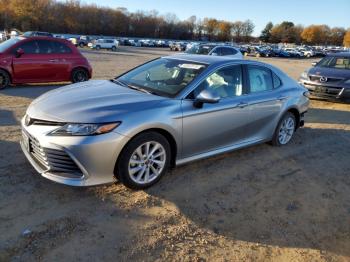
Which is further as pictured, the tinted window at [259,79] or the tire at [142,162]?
the tinted window at [259,79]

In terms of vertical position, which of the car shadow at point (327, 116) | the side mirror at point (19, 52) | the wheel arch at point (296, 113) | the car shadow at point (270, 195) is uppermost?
the side mirror at point (19, 52)

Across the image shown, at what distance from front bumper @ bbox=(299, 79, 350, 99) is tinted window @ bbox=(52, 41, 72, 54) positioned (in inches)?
308

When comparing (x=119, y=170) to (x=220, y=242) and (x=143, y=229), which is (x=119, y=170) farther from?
(x=220, y=242)

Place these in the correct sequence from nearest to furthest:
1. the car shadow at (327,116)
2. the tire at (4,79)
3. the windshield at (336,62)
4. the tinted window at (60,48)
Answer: the car shadow at (327,116) → the tire at (4,79) → the tinted window at (60,48) → the windshield at (336,62)

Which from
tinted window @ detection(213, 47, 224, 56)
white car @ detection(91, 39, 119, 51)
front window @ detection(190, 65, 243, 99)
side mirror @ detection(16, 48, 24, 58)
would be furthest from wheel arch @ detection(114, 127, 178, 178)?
white car @ detection(91, 39, 119, 51)

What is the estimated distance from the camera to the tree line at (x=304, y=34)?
500 feet

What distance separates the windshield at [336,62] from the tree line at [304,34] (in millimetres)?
148867

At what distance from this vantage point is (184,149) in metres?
4.61

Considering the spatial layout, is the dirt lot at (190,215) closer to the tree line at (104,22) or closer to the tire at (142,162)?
the tire at (142,162)

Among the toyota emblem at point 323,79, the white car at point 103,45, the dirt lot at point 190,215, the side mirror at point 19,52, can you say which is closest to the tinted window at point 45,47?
the side mirror at point 19,52

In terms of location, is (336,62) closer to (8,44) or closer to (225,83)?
(225,83)

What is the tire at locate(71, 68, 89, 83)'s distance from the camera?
38.5 feet

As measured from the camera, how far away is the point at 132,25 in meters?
128

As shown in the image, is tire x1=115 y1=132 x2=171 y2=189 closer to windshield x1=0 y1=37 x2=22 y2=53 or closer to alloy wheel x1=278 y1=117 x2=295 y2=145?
alloy wheel x1=278 y1=117 x2=295 y2=145
